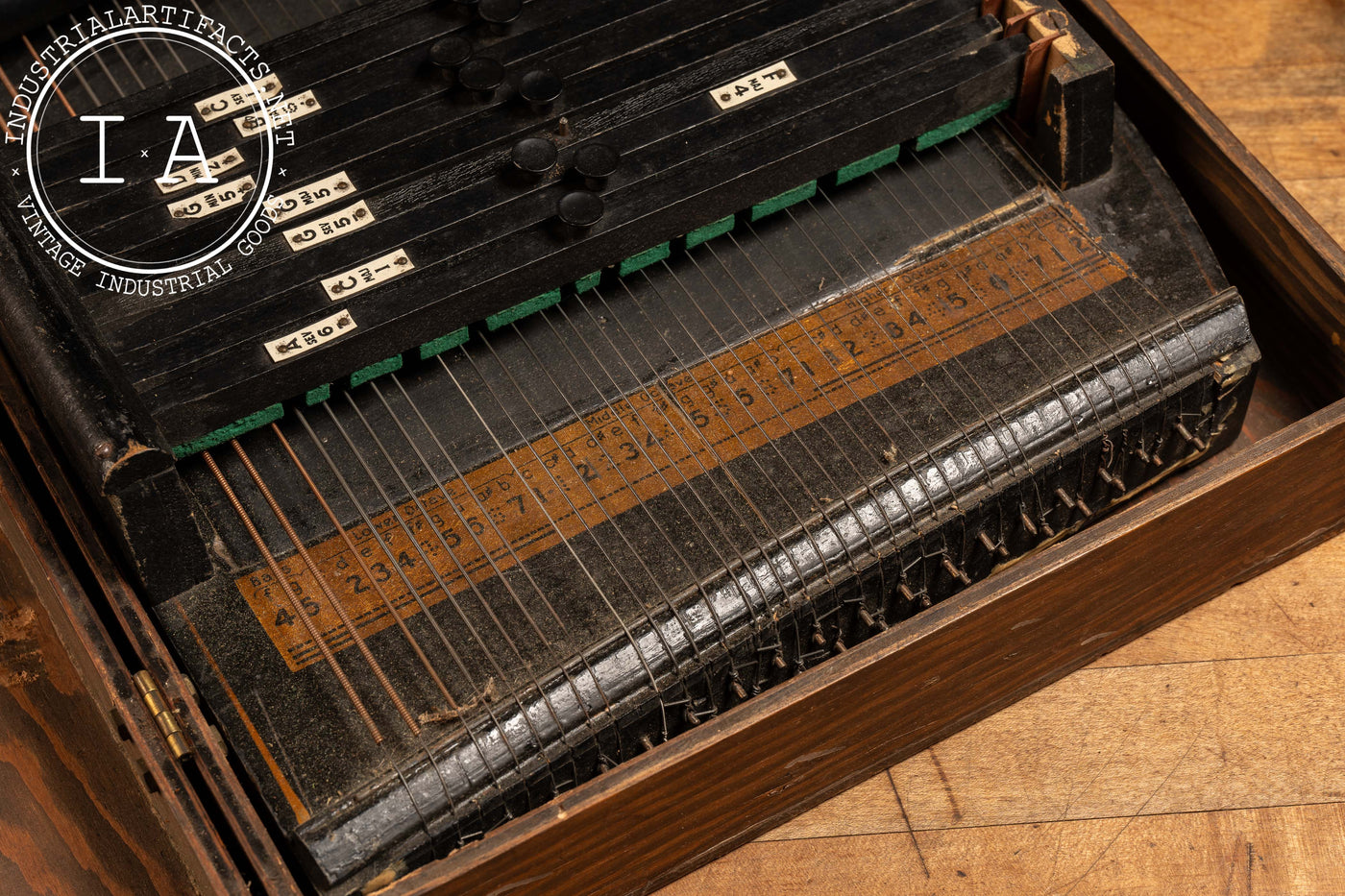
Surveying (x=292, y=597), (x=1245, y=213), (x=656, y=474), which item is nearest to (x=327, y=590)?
(x=292, y=597)

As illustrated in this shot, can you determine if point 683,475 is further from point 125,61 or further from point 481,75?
point 125,61

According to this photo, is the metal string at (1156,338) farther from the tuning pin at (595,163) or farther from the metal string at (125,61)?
the metal string at (125,61)

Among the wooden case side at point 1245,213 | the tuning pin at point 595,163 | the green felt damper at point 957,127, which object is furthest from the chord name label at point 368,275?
the wooden case side at point 1245,213

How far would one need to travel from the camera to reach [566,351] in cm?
214

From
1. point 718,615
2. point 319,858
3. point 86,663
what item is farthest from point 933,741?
point 86,663

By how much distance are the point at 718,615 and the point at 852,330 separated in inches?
16.1

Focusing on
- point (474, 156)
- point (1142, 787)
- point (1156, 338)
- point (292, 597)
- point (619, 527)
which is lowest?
point (1142, 787)

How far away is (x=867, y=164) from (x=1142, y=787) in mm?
812

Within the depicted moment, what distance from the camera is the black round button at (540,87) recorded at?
2164 mm

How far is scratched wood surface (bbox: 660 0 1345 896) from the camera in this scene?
2.12 m

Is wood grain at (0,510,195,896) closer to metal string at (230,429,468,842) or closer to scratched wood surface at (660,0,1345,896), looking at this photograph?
metal string at (230,429,468,842)

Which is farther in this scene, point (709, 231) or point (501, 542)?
point (709, 231)

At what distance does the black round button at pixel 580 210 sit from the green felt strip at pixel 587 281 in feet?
0.25

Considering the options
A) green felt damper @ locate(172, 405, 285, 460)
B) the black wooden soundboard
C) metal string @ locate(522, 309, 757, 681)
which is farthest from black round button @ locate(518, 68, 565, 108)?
green felt damper @ locate(172, 405, 285, 460)
